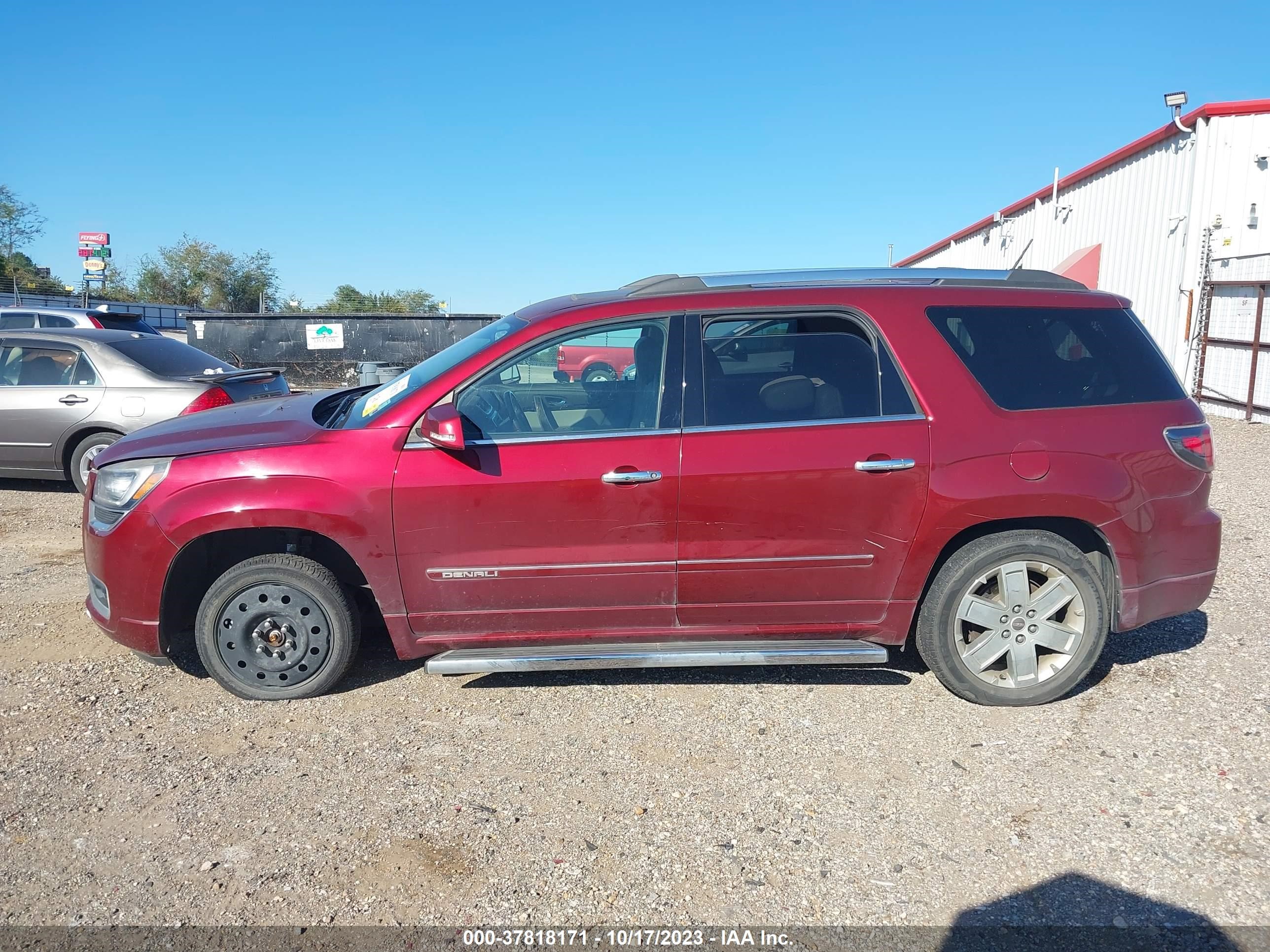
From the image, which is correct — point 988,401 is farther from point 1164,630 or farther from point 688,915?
point 688,915

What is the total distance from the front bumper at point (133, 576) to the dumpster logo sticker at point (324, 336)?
557 inches

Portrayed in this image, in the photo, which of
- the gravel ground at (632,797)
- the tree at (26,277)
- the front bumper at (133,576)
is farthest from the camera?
the tree at (26,277)

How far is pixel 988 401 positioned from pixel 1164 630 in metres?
2.13

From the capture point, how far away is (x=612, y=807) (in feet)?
10.8

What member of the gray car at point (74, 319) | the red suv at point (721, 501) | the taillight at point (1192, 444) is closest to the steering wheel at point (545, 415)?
the red suv at point (721, 501)

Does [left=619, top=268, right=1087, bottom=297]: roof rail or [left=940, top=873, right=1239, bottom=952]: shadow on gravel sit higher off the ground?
[left=619, top=268, right=1087, bottom=297]: roof rail

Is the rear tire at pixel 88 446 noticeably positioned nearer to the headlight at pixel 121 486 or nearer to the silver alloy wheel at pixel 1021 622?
A: the headlight at pixel 121 486

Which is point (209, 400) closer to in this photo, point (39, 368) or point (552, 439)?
point (39, 368)

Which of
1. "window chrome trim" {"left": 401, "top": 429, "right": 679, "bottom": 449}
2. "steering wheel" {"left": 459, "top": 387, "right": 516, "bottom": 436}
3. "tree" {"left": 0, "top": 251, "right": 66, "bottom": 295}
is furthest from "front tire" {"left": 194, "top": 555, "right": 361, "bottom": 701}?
"tree" {"left": 0, "top": 251, "right": 66, "bottom": 295}

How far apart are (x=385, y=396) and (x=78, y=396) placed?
5.31 meters

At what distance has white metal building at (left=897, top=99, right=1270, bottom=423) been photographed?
48.3 ft

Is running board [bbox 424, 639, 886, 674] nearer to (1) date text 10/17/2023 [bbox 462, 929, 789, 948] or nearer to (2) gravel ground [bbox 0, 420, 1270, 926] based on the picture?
(2) gravel ground [bbox 0, 420, 1270, 926]

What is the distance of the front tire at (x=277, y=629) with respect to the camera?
4004 millimetres

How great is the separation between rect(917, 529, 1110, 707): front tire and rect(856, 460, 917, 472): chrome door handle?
0.50 metres
